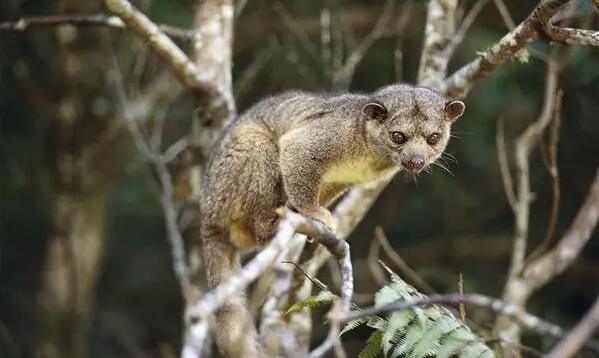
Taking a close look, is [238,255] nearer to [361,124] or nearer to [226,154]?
[226,154]

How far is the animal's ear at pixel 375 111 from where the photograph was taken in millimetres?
6082

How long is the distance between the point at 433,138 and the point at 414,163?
1.22 ft

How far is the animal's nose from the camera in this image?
229 inches

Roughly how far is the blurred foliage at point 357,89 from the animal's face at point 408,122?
9.10ft

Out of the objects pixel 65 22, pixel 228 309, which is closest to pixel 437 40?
pixel 228 309

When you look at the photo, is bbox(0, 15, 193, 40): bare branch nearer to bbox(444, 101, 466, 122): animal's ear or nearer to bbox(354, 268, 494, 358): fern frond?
bbox(444, 101, 466, 122): animal's ear

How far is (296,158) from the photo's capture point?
604cm

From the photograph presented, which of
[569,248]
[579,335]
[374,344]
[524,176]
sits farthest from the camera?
[524,176]

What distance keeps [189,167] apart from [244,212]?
177 cm

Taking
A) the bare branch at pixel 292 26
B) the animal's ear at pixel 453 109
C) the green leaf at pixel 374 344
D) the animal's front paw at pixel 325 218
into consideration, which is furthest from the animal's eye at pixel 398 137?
the bare branch at pixel 292 26

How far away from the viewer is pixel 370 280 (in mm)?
10383

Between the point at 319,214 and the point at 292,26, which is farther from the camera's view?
the point at 292,26

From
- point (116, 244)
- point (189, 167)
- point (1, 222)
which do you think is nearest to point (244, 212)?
point (189, 167)

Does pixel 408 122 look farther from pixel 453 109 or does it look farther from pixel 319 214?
pixel 319 214
